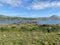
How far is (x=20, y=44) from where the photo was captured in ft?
44.5

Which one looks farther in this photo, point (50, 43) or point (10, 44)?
point (50, 43)

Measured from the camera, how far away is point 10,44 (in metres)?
13.3

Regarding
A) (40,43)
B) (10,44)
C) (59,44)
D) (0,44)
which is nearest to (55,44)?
(59,44)

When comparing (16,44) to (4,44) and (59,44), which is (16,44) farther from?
(59,44)

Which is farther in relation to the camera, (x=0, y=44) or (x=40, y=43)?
(x=40, y=43)

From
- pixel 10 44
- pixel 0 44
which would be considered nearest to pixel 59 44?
pixel 10 44

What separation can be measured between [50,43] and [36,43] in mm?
1345

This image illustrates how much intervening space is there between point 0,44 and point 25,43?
226 cm

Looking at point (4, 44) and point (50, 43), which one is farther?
point (50, 43)

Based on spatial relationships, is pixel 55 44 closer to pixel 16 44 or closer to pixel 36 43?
pixel 36 43

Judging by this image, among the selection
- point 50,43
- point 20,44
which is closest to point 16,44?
point 20,44

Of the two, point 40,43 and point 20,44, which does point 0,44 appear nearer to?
point 20,44

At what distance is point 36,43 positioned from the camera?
45.9 feet

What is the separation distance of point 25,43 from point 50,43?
2.39m
